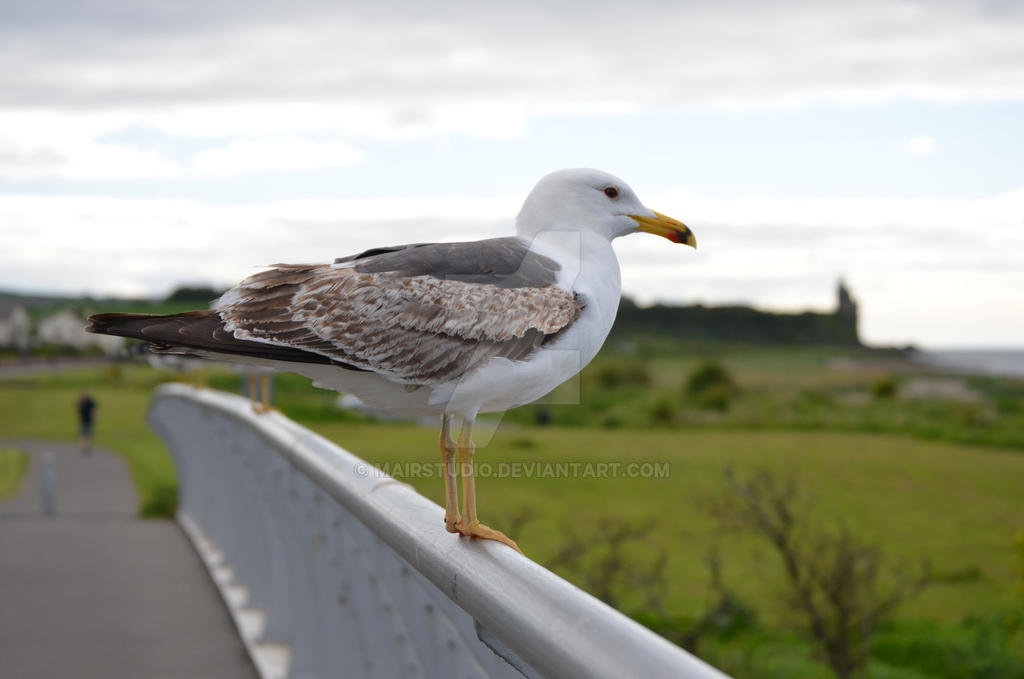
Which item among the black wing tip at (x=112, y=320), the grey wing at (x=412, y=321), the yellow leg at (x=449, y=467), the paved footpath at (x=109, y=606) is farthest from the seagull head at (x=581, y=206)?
the paved footpath at (x=109, y=606)

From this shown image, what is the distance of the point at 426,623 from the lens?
2746 mm

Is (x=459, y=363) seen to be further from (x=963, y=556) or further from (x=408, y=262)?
(x=963, y=556)

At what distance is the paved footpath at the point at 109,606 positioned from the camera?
201 inches

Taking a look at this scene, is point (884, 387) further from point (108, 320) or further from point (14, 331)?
→ point (14, 331)

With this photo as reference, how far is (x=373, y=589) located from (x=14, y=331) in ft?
306

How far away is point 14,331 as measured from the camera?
87.2 metres

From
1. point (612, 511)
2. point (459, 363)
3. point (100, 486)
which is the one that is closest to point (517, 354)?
point (459, 363)

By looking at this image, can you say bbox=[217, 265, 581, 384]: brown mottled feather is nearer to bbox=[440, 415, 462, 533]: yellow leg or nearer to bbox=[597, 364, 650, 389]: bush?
bbox=[440, 415, 462, 533]: yellow leg

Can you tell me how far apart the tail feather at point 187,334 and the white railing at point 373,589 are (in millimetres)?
579

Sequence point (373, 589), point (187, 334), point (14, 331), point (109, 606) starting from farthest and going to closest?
point (14, 331)
point (109, 606)
point (373, 589)
point (187, 334)

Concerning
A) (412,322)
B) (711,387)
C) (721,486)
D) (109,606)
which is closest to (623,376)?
(711,387)

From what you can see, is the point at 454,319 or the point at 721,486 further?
the point at 721,486

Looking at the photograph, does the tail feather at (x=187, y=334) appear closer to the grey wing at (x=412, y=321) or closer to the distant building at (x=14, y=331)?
the grey wing at (x=412, y=321)

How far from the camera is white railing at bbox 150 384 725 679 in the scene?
1.72 meters
